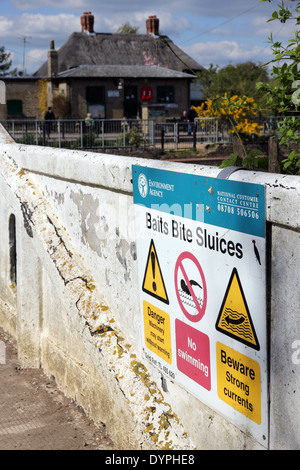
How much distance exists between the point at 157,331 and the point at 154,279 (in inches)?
13.1

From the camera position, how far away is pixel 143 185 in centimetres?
383

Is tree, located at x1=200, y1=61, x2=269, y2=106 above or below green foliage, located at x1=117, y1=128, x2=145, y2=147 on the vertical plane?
above

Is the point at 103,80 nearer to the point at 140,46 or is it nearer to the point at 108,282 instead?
the point at 140,46

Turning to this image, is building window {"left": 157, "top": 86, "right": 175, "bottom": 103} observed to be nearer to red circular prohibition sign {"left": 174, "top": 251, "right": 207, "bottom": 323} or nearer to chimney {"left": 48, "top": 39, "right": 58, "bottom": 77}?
chimney {"left": 48, "top": 39, "right": 58, "bottom": 77}

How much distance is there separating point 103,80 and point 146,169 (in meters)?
42.6

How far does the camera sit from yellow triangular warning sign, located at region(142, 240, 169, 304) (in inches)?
147

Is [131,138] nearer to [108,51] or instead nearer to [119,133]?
[119,133]

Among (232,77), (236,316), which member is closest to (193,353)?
(236,316)

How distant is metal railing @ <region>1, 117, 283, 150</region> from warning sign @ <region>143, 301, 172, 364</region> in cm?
2084

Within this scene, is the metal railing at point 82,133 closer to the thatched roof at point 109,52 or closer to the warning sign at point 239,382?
the warning sign at point 239,382

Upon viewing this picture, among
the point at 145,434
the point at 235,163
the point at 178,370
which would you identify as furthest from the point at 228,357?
the point at 235,163

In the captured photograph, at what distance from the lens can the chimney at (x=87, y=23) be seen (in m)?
51.8

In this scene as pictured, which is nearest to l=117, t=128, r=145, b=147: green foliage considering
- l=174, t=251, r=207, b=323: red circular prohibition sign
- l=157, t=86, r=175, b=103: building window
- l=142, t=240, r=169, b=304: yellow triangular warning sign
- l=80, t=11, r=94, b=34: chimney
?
l=157, t=86, r=175, b=103: building window

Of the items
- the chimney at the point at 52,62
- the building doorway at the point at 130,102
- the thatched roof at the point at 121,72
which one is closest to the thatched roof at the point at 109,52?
the thatched roof at the point at 121,72
